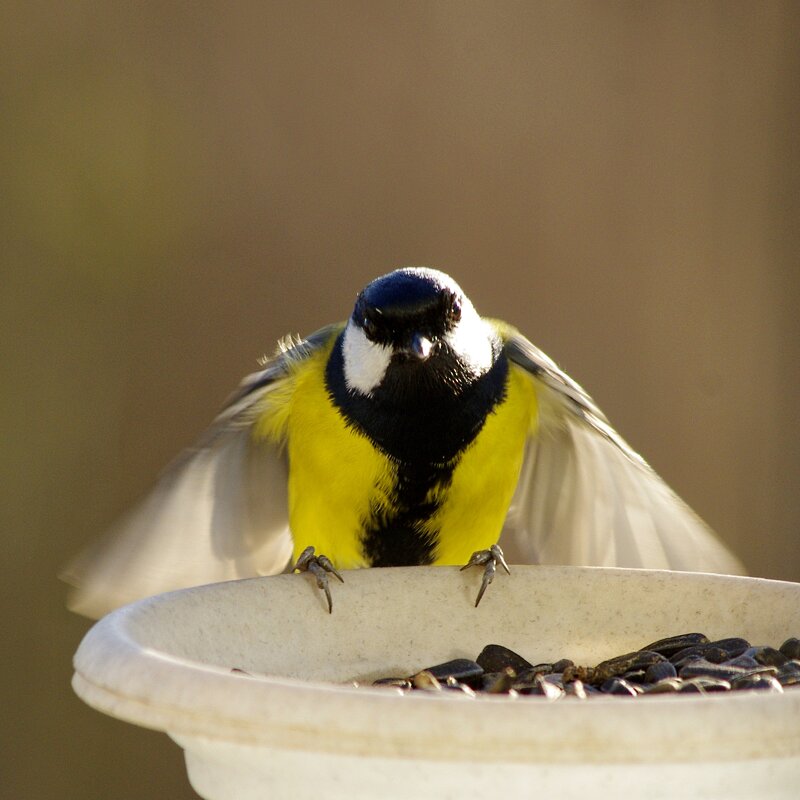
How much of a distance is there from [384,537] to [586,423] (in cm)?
29

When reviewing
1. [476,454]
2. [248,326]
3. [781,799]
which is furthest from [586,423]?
[248,326]

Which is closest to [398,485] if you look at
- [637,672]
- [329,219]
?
[637,672]

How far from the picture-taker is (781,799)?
0.69 meters

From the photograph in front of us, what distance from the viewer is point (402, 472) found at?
144 cm

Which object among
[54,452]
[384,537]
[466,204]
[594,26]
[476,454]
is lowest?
[54,452]

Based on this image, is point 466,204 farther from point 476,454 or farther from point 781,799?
point 781,799

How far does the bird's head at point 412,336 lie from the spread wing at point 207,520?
0.51ft

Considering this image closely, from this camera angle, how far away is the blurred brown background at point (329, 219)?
2.48 m

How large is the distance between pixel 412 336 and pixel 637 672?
1.98 ft

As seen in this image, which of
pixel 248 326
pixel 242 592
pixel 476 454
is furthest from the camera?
pixel 248 326

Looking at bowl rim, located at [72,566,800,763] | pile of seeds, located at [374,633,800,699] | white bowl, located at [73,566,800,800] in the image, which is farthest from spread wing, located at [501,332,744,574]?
bowl rim, located at [72,566,800,763]

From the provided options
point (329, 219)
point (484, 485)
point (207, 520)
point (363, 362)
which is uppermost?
point (329, 219)

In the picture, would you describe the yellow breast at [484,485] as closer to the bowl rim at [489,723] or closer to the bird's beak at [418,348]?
the bird's beak at [418,348]

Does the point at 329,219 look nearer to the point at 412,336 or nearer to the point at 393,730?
the point at 412,336
